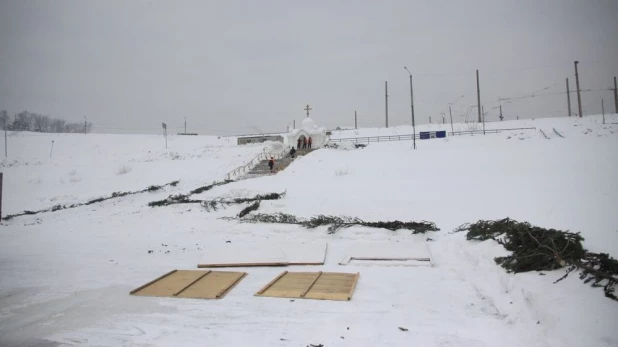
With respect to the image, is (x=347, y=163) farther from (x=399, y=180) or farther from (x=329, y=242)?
(x=329, y=242)

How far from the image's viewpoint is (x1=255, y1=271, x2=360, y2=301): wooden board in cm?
648

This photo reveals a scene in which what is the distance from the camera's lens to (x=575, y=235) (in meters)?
6.13

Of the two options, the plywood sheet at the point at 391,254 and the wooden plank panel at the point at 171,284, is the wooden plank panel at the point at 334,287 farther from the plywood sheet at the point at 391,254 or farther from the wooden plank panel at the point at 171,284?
the wooden plank panel at the point at 171,284

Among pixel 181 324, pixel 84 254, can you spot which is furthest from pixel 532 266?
pixel 84 254

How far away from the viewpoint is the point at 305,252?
31.8 feet

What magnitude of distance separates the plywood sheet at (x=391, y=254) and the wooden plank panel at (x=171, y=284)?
3408mm

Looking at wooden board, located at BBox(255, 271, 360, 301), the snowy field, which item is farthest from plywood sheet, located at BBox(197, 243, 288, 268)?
wooden board, located at BBox(255, 271, 360, 301)

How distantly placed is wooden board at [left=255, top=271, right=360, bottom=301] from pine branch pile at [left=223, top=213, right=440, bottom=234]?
365 centimetres

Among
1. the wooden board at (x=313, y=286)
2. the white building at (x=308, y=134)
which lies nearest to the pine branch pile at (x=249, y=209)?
the wooden board at (x=313, y=286)

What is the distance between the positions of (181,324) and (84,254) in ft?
21.1

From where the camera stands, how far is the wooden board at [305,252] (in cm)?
901

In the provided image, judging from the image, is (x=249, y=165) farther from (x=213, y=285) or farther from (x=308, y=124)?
(x=213, y=285)

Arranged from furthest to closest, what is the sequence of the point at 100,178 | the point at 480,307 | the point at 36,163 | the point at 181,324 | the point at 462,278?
1. the point at 36,163
2. the point at 100,178
3. the point at 462,278
4. the point at 480,307
5. the point at 181,324

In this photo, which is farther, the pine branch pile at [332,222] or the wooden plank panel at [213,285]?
the pine branch pile at [332,222]
